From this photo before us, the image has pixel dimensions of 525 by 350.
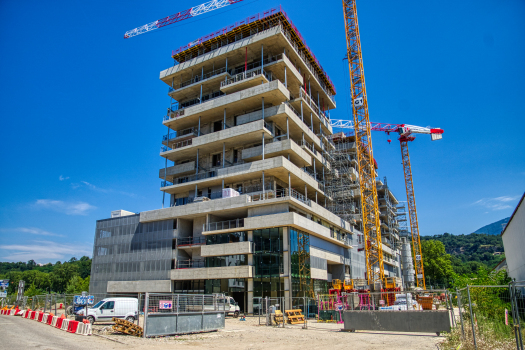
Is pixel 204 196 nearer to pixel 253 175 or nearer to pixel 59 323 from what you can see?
pixel 253 175

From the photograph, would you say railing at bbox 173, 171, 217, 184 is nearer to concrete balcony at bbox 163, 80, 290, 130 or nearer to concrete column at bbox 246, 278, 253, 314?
concrete balcony at bbox 163, 80, 290, 130

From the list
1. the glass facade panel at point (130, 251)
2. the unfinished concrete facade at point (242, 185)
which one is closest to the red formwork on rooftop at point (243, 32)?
the unfinished concrete facade at point (242, 185)

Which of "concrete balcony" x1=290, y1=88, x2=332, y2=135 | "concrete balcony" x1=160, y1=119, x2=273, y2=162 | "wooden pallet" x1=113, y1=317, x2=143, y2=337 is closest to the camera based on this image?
"wooden pallet" x1=113, y1=317, x2=143, y2=337

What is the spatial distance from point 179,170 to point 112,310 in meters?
27.0

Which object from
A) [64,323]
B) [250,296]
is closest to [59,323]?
[64,323]

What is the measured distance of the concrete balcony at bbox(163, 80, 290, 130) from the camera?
45688 millimetres

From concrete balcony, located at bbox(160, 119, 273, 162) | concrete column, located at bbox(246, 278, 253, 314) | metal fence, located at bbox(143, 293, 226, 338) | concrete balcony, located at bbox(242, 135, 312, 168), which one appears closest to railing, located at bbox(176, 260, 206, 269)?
concrete column, located at bbox(246, 278, 253, 314)

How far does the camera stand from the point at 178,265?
45844 millimetres

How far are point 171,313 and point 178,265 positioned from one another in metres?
27.1

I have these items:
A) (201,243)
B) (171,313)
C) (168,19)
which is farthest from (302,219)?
(168,19)

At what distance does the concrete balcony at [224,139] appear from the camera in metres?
45.1

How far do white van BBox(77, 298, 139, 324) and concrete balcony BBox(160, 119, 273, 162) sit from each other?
24347mm

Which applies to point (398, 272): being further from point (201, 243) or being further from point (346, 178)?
point (201, 243)

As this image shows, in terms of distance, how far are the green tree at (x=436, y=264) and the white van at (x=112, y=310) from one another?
97516 mm
